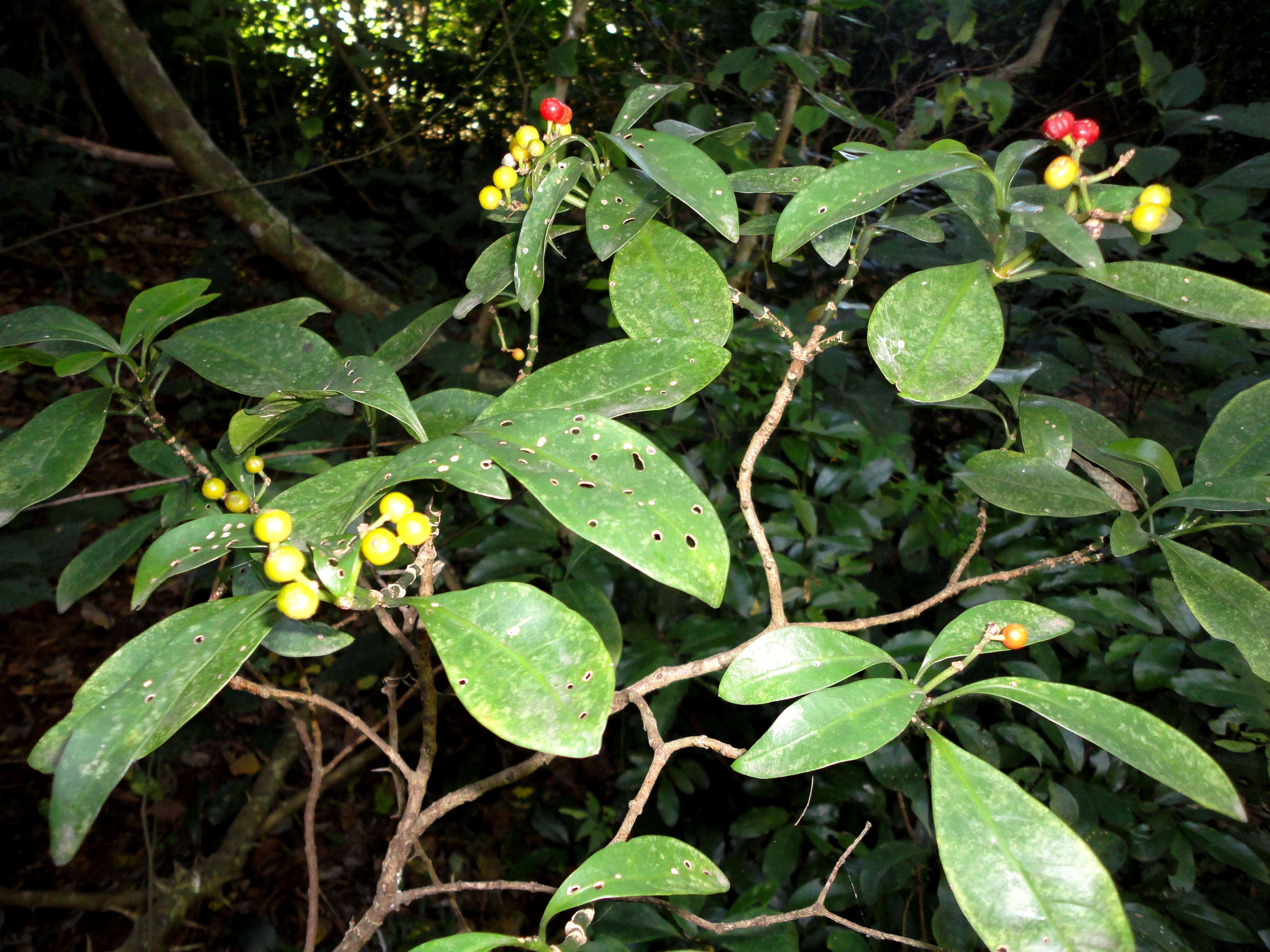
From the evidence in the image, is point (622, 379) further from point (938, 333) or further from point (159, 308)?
point (159, 308)

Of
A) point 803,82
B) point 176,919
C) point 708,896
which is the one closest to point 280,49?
point 803,82

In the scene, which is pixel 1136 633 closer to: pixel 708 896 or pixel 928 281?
pixel 708 896

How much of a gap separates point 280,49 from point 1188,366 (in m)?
4.89

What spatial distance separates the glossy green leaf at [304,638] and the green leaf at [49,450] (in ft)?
0.73

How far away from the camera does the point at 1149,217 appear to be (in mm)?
560

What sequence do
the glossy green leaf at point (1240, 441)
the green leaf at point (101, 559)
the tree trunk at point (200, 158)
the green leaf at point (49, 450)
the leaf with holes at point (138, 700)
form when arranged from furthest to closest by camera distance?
the tree trunk at point (200, 158) < the green leaf at point (101, 559) < the glossy green leaf at point (1240, 441) < the green leaf at point (49, 450) < the leaf with holes at point (138, 700)

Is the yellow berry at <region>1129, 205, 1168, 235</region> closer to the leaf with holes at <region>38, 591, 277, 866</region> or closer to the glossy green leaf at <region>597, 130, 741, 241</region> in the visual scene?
the glossy green leaf at <region>597, 130, 741, 241</region>

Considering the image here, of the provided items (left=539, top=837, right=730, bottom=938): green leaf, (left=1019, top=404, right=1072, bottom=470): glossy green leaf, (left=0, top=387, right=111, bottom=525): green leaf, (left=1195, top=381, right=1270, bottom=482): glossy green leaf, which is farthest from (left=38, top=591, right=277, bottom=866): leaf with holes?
(left=1195, top=381, right=1270, bottom=482): glossy green leaf

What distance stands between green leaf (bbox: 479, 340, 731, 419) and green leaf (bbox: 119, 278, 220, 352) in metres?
0.38

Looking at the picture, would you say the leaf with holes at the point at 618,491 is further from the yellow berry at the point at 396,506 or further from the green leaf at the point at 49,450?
the green leaf at the point at 49,450

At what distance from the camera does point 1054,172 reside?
585mm

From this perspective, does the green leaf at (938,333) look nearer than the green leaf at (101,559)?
Yes

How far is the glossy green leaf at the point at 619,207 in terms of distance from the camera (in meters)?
0.66

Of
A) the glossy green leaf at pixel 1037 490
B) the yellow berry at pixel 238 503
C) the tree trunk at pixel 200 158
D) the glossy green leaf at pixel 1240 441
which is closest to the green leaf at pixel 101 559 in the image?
the yellow berry at pixel 238 503
